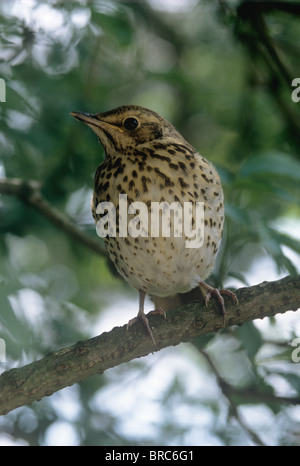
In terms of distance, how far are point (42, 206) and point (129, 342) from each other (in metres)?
1.49

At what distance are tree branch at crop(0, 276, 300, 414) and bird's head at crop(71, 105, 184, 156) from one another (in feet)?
3.37

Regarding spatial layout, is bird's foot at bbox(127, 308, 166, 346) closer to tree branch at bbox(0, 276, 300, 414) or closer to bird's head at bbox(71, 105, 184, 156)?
tree branch at bbox(0, 276, 300, 414)

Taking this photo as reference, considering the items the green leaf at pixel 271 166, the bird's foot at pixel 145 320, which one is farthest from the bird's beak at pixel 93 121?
the bird's foot at pixel 145 320

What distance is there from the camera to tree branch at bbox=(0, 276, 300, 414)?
2.95 m

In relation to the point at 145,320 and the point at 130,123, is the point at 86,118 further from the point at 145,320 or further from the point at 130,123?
the point at 145,320

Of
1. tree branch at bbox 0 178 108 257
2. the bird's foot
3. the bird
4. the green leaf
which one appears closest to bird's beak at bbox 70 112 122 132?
the bird

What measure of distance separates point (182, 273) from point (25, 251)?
6.17ft

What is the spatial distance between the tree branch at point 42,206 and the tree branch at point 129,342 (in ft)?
3.79

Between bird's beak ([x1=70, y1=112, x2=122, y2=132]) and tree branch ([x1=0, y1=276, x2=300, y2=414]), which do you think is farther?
bird's beak ([x1=70, y1=112, x2=122, y2=132])

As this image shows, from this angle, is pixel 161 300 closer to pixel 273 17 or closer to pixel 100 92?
pixel 100 92

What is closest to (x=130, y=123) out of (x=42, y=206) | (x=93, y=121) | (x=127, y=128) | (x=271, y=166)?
(x=127, y=128)

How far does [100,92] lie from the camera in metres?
4.75

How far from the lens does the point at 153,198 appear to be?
3.45m

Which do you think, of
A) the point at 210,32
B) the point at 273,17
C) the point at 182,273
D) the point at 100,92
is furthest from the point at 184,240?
the point at 210,32
